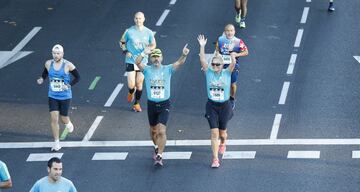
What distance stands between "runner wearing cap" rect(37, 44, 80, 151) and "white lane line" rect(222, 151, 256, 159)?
315cm

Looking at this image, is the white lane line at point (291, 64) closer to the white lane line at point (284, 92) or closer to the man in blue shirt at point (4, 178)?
the white lane line at point (284, 92)

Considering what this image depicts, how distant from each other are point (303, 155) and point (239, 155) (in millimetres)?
1184

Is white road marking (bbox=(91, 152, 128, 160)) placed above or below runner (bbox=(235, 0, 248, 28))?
below

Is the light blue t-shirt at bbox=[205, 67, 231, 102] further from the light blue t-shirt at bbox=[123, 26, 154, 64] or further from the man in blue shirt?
the man in blue shirt

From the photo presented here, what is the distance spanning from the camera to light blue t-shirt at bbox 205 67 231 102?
800 inches

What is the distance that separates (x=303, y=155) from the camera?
20766 mm

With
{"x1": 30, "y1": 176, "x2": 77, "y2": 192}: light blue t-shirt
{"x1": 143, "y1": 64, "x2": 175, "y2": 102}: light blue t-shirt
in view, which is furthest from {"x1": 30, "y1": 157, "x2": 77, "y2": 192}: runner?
{"x1": 143, "y1": 64, "x2": 175, "y2": 102}: light blue t-shirt

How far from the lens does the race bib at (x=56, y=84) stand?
21.2 metres

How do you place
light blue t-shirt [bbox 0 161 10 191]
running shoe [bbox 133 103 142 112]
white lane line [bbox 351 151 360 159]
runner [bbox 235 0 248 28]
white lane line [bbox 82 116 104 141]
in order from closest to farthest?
light blue t-shirt [bbox 0 161 10 191] → white lane line [bbox 351 151 360 159] → white lane line [bbox 82 116 104 141] → running shoe [bbox 133 103 142 112] → runner [bbox 235 0 248 28]

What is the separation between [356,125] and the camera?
22.1 metres

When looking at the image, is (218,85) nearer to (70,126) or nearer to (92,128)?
(70,126)

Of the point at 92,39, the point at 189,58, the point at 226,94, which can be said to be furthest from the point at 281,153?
the point at 92,39

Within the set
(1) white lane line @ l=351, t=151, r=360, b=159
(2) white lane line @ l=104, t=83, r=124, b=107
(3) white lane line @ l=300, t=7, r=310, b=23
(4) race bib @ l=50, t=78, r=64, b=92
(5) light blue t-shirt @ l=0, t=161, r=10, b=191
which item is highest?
(3) white lane line @ l=300, t=7, r=310, b=23

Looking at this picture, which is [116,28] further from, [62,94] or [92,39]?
[62,94]
